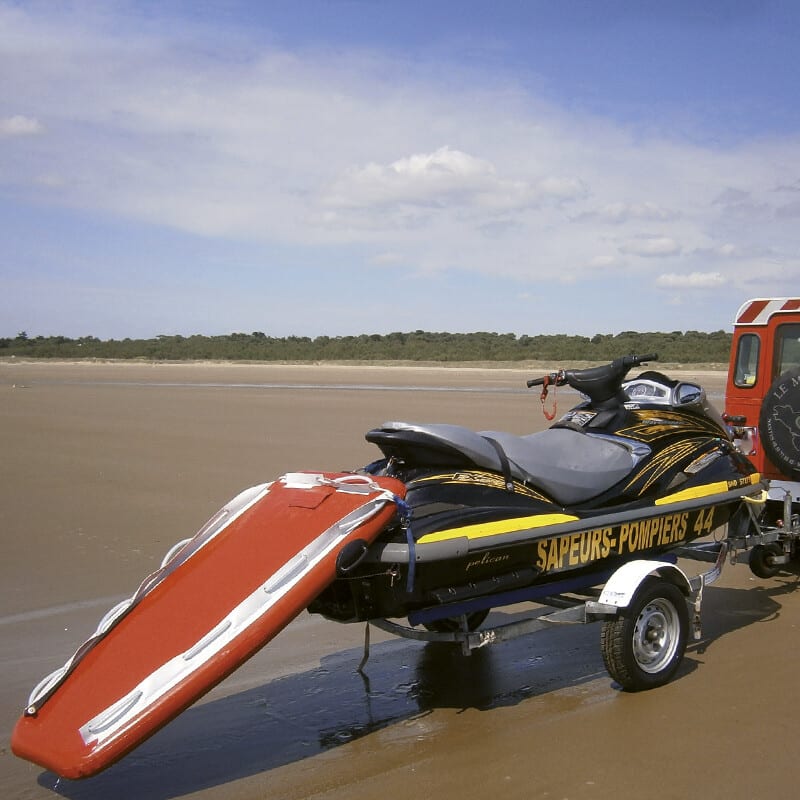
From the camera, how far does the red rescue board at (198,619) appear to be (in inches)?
141

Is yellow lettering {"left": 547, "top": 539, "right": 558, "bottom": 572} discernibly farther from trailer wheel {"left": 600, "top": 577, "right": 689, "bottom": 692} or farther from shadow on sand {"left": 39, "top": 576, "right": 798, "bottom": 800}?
shadow on sand {"left": 39, "top": 576, "right": 798, "bottom": 800}

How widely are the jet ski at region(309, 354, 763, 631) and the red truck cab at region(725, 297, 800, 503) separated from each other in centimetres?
82

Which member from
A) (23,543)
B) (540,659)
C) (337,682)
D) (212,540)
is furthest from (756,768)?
(23,543)

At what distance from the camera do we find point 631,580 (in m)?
4.92

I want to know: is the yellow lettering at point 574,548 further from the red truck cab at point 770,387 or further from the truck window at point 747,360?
the truck window at point 747,360

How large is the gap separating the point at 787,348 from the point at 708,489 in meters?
2.44

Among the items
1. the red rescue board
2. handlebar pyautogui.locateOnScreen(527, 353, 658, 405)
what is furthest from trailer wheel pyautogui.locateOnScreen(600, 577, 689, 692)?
the red rescue board

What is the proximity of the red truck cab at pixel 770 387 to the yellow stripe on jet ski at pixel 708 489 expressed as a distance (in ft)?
2.30

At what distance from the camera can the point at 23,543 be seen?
8438 millimetres

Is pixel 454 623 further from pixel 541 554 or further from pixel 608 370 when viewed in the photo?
pixel 608 370

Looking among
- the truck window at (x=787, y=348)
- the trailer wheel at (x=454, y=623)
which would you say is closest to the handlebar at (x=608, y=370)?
the trailer wheel at (x=454, y=623)

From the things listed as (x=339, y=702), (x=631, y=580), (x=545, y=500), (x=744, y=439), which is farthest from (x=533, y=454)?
(x=744, y=439)

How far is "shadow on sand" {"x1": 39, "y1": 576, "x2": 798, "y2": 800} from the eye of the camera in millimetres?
4070

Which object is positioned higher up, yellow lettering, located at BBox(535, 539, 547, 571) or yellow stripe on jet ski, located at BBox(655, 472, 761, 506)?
yellow stripe on jet ski, located at BBox(655, 472, 761, 506)
